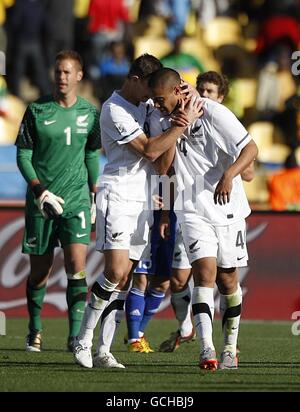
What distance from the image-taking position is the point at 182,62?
1869 cm

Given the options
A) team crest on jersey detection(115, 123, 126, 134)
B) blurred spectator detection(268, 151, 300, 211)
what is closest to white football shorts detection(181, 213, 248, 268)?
team crest on jersey detection(115, 123, 126, 134)

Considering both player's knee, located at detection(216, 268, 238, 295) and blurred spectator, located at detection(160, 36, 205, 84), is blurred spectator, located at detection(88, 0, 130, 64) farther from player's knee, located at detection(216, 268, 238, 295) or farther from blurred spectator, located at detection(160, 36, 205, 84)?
player's knee, located at detection(216, 268, 238, 295)

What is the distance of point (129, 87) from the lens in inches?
337

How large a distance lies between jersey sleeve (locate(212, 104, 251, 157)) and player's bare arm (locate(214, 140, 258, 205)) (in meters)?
0.05

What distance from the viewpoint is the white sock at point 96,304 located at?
856 centimetres

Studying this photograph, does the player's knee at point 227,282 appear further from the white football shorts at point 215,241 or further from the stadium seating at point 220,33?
the stadium seating at point 220,33

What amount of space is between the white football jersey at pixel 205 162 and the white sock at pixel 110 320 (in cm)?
83

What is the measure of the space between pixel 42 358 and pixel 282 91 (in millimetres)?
10921

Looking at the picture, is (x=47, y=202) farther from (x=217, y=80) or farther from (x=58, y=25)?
(x=58, y=25)

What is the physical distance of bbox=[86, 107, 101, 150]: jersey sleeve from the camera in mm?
A: 10398

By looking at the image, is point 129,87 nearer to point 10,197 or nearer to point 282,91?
point 10,197

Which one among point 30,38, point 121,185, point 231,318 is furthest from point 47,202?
point 30,38

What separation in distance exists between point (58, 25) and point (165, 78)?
1069cm
